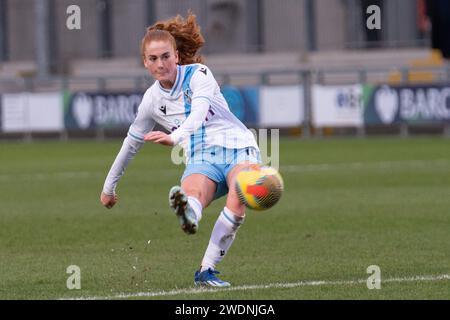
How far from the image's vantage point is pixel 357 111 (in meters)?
32.8

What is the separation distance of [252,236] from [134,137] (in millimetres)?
3962

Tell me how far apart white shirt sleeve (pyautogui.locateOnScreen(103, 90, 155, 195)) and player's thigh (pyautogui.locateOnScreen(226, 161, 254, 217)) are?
781 millimetres

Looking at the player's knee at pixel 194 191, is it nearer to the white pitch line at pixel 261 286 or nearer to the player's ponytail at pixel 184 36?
the white pitch line at pixel 261 286

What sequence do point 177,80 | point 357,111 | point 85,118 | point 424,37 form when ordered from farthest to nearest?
point 424,37, point 85,118, point 357,111, point 177,80

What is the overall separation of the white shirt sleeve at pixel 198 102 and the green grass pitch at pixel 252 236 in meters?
1.12

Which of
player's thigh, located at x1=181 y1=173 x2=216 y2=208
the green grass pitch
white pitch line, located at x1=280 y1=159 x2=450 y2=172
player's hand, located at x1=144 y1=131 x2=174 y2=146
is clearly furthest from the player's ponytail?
white pitch line, located at x1=280 y1=159 x2=450 y2=172

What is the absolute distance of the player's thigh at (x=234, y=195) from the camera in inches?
358

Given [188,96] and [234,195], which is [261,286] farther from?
[188,96]

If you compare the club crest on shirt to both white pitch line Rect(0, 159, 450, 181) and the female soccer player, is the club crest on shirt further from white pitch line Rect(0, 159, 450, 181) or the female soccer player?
white pitch line Rect(0, 159, 450, 181)

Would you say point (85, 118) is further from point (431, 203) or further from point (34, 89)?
point (431, 203)

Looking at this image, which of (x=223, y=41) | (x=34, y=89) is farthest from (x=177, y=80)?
(x=223, y=41)

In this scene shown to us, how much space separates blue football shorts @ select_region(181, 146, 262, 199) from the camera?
9273 millimetres
